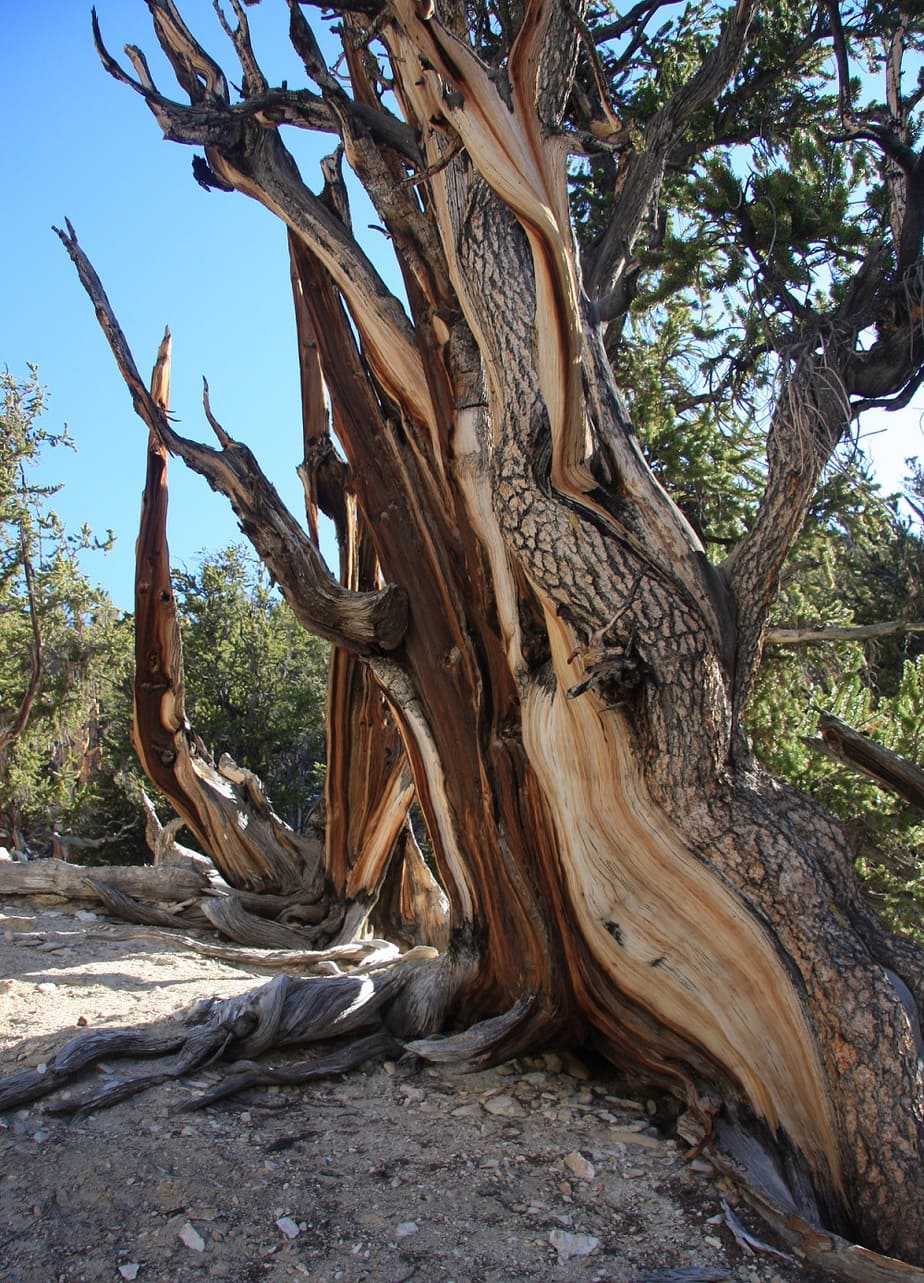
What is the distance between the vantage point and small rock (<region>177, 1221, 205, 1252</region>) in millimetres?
2289

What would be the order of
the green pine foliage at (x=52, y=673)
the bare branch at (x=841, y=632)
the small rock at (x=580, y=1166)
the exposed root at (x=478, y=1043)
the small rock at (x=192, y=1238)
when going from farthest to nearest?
1. the green pine foliage at (x=52, y=673)
2. the bare branch at (x=841, y=632)
3. the exposed root at (x=478, y=1043)
4. the small rock at (x=580, y=1166)
5. the small rock at (x=192, y=1238)

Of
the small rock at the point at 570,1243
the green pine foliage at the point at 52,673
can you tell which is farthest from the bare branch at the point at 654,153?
the green pine foliage at the point at 52,673

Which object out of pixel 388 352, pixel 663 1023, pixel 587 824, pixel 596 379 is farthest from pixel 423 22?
pixel 663 1023

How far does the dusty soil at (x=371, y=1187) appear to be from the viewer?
7.54 feet

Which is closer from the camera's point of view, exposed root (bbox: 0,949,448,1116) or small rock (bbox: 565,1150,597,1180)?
small rock (bbox: 565,1150,597,1180)

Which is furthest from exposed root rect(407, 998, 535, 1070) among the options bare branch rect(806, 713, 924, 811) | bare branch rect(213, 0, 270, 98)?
bare branch rect(213, 0, 270, 98)

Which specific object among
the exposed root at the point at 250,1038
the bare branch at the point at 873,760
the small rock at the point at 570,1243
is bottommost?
the small rock at the point at 570,1243

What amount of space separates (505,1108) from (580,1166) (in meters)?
0.48

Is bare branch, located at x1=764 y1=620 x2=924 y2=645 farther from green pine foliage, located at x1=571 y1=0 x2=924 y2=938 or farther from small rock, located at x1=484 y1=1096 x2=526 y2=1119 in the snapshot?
small rock, located at x1=484 y1=1096 x2=526 y2=1119

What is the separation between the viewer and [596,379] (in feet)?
11.3

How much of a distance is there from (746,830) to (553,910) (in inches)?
35.9

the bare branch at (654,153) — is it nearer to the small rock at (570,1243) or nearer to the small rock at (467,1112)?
the small rock at (467,1112)

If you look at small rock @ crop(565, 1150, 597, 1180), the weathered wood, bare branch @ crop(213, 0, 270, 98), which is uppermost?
bare branch @ crop(213, 0, 270, 98)

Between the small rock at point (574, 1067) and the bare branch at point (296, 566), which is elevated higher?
the bare branch at point (296, 566)
